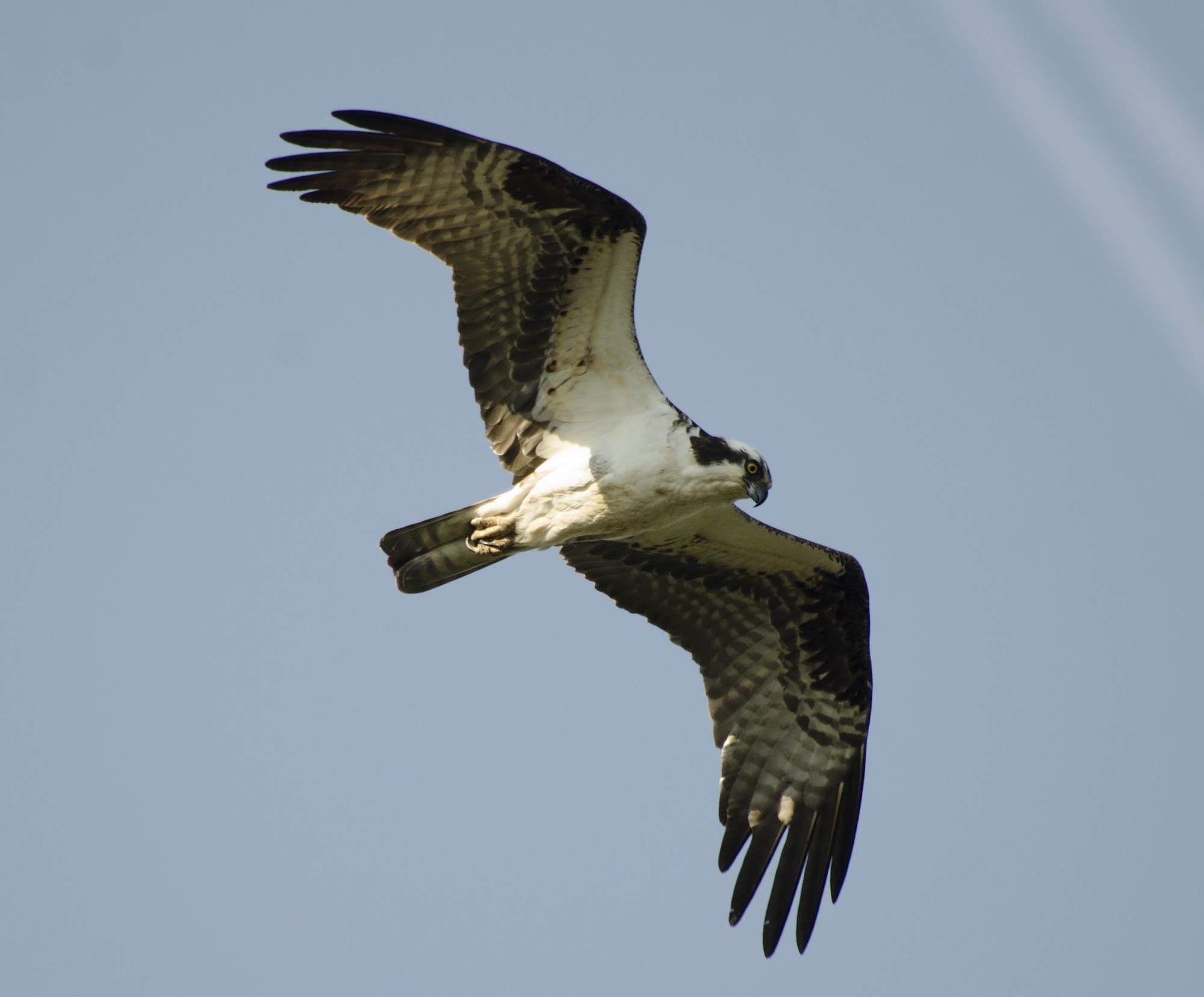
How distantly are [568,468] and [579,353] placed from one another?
0.77m

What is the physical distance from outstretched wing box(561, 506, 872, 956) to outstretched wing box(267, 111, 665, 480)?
5.06 ft

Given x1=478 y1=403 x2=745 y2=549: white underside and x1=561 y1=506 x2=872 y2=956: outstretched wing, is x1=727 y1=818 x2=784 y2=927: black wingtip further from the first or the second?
x1=478 y1=403 x2=745 y2=549: white underside

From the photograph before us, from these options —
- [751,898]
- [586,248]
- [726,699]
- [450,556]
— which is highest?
[586,248]

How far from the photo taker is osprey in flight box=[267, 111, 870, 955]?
9148 mm

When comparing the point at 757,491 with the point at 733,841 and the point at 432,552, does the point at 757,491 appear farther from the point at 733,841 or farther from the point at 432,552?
the point at 733,841

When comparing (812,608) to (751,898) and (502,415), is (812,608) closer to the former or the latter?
(751,898)

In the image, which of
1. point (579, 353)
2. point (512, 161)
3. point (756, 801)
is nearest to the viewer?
point (512, 161)

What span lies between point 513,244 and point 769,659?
3887 mm

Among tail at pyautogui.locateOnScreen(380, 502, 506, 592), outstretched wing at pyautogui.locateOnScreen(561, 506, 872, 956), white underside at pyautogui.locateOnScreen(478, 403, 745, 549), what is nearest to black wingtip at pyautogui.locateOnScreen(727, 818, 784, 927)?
outstretched wing at pyautogui.locateOnScreen(561, 506, 872, 956)

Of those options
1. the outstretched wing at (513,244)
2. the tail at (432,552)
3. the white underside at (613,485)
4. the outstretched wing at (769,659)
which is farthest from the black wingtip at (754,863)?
the outstretched wing at (513,244)

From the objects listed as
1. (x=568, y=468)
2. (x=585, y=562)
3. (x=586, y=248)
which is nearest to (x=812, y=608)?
(x=585, y=562)

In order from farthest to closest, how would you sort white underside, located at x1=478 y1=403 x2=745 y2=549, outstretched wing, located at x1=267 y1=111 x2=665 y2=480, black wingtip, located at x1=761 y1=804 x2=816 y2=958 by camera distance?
black wingtip, located at x1=761 y1=804 x2=816 y2=958 → white underside, located at x1=478 y1=403 x2=745 y2=549 → outstretched wing, located at x1=267 y1=111 x2=665 y2=480

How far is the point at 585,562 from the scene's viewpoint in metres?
11.2

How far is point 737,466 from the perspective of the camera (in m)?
9.25
